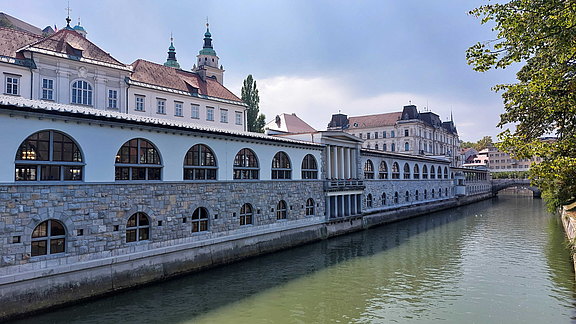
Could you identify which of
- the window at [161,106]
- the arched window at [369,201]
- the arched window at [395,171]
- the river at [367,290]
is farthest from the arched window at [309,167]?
the arched window at [395,171]

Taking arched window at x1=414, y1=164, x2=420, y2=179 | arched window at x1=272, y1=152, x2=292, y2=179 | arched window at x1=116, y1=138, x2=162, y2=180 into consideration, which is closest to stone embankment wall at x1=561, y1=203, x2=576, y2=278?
arched window at x1=272, y1=152, x2=292, y2=179

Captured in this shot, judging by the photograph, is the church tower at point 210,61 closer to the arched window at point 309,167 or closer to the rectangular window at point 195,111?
the rectangular window at point 195,111

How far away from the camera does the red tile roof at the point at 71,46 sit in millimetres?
27672

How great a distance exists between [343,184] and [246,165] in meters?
11.8

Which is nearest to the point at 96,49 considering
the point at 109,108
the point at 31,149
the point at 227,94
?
the point at 109,108

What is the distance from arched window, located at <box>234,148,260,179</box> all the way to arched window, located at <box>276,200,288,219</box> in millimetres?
2918

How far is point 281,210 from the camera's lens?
26.4 meters

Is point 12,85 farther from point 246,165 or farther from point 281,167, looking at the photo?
point 281,167

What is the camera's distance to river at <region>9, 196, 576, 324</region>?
14.0m

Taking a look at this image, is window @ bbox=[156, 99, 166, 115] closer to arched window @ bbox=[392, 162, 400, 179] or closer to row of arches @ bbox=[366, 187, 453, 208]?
row of arches @ bbox=[366, 187, 453, 208]

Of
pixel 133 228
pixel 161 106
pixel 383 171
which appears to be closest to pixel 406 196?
pixel 383 171

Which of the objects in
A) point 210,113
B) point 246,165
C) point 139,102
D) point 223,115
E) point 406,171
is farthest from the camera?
point 406,171

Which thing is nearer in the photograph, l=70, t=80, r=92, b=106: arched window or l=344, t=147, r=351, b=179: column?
l=70, t=80, r=92, b=106: arched window

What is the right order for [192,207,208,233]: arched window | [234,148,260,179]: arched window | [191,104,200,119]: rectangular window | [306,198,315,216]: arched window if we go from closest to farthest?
[192,207,208,233]: arched window
[234,148,260,179]: arched window
[306,198,315,216]: arched window
[191,104,200,119]: rectangular window
